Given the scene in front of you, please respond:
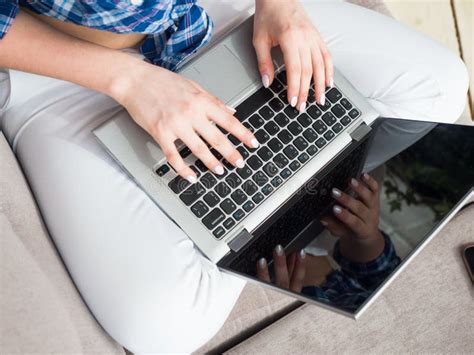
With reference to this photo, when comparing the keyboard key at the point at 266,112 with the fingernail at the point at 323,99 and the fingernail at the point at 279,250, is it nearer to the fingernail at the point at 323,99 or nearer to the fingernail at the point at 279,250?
the fingernail at the point at 323,99

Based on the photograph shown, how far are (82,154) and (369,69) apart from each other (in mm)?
489

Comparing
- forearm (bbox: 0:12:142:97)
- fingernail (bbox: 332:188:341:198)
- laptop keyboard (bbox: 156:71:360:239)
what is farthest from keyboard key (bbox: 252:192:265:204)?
forearm (bbox: 0:12:142:97)

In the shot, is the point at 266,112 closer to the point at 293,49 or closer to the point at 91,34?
the point at 293,49

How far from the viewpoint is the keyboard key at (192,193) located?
74 cm

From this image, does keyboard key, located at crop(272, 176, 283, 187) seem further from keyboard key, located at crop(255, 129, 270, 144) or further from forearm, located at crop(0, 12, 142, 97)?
forearm, located at crop(0, 12, 142, 97)

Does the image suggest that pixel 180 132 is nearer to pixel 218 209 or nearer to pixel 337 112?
pixel 218 209

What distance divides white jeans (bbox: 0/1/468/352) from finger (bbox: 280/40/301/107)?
177 mm

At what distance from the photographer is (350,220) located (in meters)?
0.75

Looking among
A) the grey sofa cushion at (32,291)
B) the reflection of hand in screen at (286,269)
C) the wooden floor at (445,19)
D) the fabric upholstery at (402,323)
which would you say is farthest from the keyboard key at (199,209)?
the wooden floor at (445,19)

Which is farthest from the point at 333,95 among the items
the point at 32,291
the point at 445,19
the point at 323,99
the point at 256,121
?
the point at 445,19

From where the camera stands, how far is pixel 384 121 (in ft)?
2.81

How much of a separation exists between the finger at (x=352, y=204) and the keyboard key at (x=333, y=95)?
0.15 meters

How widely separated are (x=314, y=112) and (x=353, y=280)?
0.84 feet

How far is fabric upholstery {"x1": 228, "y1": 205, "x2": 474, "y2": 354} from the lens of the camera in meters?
0.94
